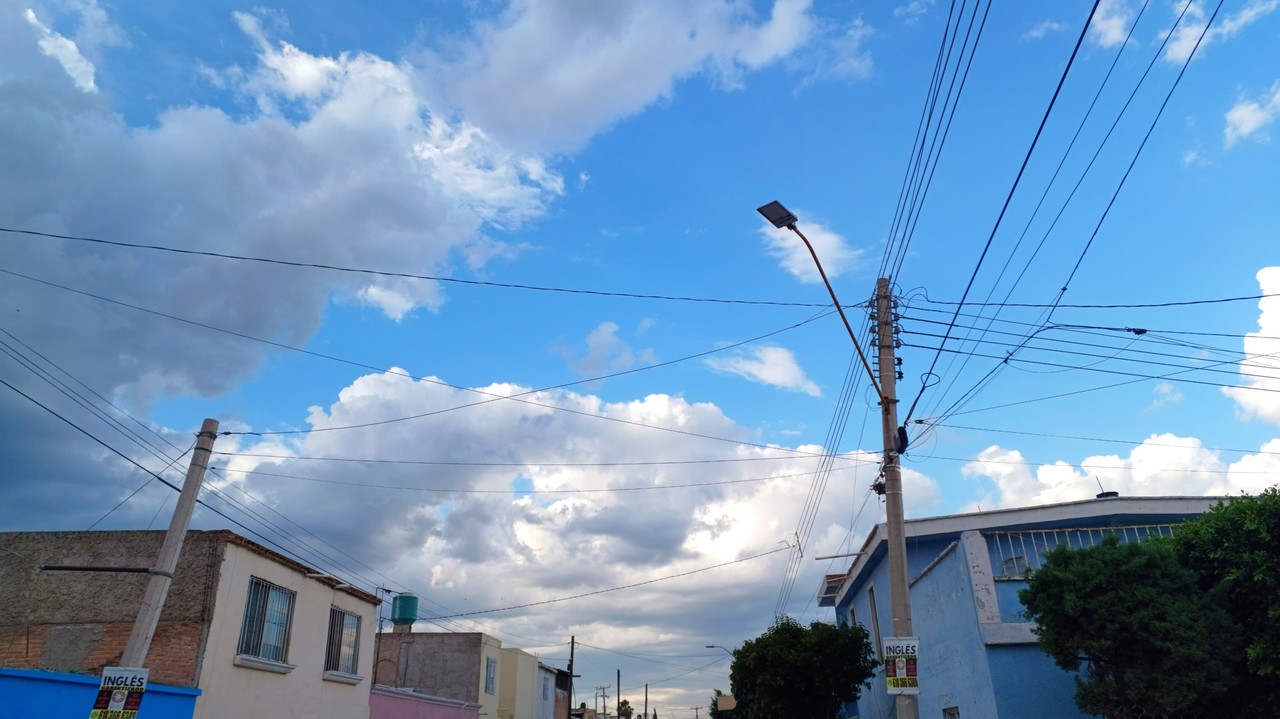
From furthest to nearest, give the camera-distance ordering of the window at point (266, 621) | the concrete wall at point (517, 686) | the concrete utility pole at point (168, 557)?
the concrete wall at point (517, 686), the window at point (266, 621), the concrete utility pole at point (168, 557)

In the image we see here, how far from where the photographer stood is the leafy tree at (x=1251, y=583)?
10477 mm

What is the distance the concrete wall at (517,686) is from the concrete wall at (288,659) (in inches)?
961

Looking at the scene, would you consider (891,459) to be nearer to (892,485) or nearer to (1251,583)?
(892,485)

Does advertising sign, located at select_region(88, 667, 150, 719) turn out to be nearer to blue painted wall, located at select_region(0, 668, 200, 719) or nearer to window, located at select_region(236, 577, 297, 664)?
blue painted wall, located at select_region(0, 668, 200, 719)

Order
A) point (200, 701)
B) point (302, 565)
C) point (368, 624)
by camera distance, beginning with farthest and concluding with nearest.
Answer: point (368, 624), point (302, 565), point (200, 701)

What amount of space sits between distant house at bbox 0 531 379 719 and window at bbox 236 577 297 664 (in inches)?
0.9

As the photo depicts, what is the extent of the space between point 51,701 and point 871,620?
21.4 m

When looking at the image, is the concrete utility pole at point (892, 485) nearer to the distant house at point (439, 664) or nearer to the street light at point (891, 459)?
the street light at point (891, 459)

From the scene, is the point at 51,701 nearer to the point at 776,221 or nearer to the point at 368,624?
the point at 368,624

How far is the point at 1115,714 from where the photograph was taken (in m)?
11.1

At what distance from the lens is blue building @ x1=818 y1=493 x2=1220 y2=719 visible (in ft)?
42.4

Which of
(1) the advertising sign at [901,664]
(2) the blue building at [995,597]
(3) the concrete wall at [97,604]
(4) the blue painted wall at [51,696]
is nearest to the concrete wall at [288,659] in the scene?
(3) the concrete wall at [97,604]

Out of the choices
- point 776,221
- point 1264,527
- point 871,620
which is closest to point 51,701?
point 776,221

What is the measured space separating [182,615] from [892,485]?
13.3 metres
